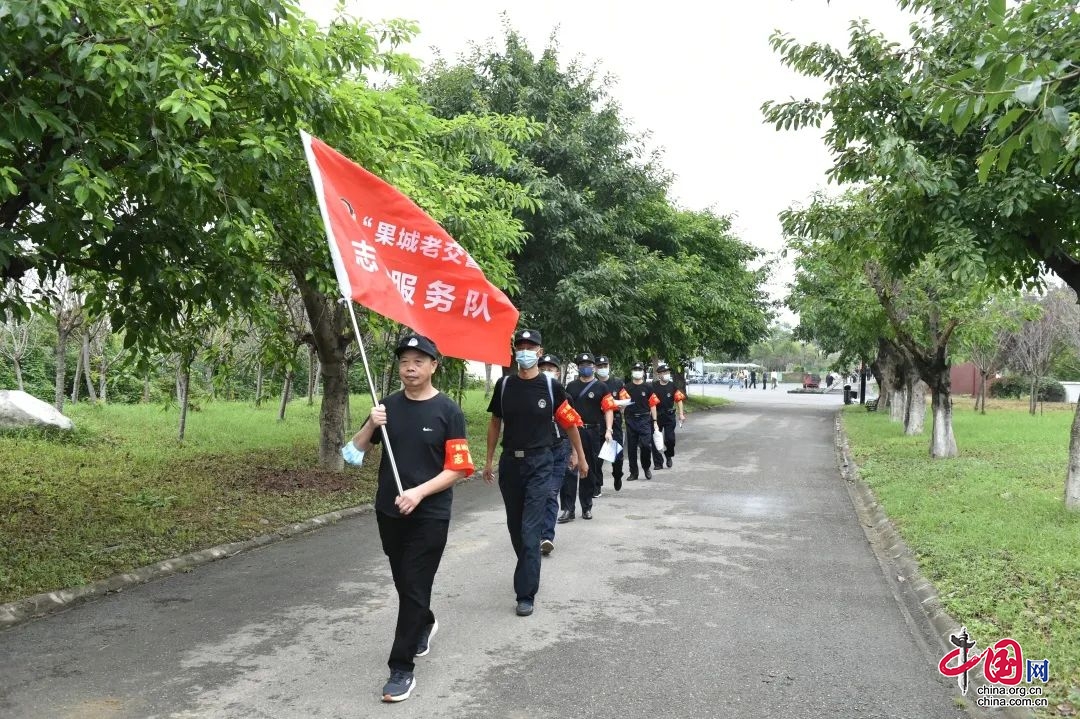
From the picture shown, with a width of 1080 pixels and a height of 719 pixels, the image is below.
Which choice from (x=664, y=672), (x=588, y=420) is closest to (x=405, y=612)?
(x=664, y=672)

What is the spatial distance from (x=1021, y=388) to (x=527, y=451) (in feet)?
166

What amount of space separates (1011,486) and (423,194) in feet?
28.4

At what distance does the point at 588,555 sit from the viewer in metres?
7.91

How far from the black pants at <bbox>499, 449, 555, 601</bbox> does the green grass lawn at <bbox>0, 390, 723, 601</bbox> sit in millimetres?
3319

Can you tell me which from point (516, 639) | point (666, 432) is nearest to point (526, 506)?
point (516, 639)

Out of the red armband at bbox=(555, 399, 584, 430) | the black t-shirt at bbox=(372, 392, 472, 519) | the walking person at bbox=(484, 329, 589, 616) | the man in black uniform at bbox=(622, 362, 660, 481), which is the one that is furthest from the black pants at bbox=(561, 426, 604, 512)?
the black t-shirt at bbox=(372, 392, 472, 519)

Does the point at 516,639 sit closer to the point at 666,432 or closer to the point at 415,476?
the point at 415,476

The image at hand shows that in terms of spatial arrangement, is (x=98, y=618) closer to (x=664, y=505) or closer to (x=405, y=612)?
(x=405, y=612)

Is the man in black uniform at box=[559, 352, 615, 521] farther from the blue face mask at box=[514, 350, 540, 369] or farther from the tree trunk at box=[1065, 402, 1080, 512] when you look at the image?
the tree trunk at box=[1065, 402, 1080, 512]

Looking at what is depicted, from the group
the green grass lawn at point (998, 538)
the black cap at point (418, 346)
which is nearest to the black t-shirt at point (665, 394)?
the green grass lawn at point (998, 538)

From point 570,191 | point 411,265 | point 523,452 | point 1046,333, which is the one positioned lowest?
point 523,452

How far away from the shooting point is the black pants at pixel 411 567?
14.7 feet

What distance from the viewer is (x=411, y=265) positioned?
17.0 feet

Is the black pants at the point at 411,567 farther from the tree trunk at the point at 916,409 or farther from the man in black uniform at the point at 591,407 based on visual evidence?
the tree trunk at the point at 916,409
